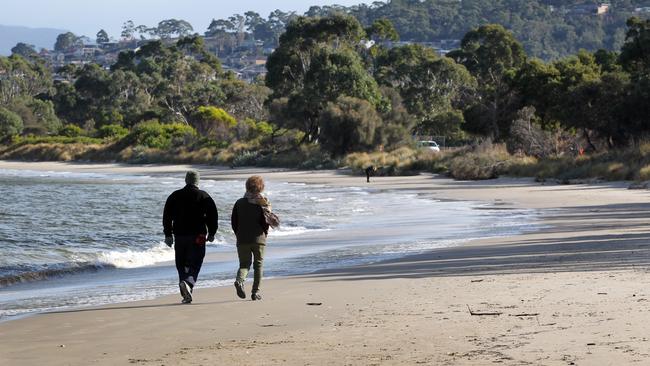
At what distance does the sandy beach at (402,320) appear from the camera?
26.9 ft

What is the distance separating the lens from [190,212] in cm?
1202

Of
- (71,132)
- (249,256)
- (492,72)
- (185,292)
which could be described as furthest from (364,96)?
(185,292)

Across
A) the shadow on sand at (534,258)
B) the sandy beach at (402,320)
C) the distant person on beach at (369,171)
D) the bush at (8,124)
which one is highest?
the bush at (8,124)

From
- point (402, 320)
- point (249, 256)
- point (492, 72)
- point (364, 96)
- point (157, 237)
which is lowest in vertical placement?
point (157, 237)

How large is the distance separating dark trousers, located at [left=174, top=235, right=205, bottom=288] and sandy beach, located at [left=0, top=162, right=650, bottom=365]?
350 mm

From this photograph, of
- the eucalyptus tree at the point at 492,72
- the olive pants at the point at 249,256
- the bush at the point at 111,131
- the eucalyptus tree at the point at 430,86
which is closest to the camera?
the olive pants at the point at 249,256

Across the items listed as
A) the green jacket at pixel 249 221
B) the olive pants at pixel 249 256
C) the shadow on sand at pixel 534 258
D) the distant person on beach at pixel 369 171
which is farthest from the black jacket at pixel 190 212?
the distant person on beach at pixel 369 171

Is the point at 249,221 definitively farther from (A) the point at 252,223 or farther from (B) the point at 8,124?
(B) the point at 8,124

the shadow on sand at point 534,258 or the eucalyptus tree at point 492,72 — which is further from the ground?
the eucalyptus tree at point 492,72

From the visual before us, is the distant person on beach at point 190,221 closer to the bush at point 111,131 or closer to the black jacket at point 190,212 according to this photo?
the black jacket at point 190,212

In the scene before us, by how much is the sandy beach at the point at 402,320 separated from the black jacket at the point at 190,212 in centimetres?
78

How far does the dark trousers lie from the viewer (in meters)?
12.0

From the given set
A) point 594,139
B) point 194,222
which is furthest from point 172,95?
point 194,222

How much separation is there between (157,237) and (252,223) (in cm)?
1083
